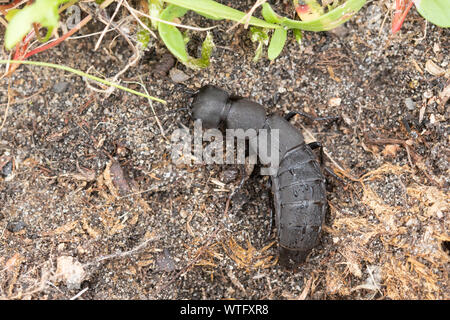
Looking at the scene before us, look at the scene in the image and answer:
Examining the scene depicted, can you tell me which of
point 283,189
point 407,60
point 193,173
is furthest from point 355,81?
point 193,173

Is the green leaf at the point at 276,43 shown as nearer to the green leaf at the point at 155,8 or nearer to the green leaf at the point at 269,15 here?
the green leaf at the point at 269,15

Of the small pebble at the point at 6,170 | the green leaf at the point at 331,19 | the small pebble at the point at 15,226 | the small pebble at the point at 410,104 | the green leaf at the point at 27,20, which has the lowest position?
the small pebble at the point at 410,104

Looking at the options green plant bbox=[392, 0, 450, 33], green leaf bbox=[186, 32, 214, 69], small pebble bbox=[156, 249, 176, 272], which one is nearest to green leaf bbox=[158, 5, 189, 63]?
green leaf bbox=[186, 32, 214, 69]

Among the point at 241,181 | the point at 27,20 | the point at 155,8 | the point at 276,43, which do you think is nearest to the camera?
the point at 27,20

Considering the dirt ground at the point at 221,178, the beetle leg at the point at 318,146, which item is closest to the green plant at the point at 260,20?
the dirt ground at the point at 221,178

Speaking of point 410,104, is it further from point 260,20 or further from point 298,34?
point 260,20

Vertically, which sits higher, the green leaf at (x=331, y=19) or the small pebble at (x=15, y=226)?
the green leaf at (x=331, y=19)

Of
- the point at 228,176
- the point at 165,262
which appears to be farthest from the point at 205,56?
the point at 165,262
